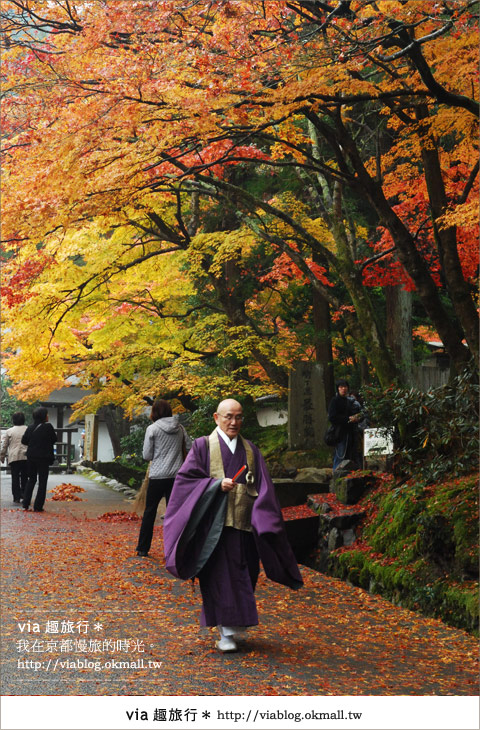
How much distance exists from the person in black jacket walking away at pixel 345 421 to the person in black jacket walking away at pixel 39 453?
13.2 feet

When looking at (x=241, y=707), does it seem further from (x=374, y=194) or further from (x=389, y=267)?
(x=389, y=267)

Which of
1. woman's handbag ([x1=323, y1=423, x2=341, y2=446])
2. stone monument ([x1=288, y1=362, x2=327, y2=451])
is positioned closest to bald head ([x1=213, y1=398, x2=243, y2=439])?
woman's handbag ([x1=323, y1=423, x2=341, y2=446])

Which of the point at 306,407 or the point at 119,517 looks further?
the point at 306,407

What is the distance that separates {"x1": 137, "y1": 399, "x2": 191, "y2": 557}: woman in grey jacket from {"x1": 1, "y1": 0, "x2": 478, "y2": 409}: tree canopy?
8.99ft

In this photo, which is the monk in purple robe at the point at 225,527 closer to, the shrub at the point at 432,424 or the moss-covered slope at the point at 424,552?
the moss-covered slope at the point at 424,552

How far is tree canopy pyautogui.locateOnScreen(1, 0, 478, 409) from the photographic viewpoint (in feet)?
23.9

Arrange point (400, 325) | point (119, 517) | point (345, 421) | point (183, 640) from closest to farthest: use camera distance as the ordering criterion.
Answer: point (183, 640), point (119, 517), point (345, 421), point (400, 325)

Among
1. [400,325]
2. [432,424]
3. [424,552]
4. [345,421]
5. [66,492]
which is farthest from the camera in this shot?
[400,325]

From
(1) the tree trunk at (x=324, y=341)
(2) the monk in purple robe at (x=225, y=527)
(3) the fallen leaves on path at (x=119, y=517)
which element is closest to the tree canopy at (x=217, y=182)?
(1) the tree trunk at (x=324, y=341)

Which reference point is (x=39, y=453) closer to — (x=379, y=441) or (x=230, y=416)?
(x=379, y=441)

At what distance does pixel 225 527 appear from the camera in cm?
446

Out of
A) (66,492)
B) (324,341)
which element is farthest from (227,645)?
(324,341)

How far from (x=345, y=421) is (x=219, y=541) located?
230 inches

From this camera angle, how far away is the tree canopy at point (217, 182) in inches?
286
